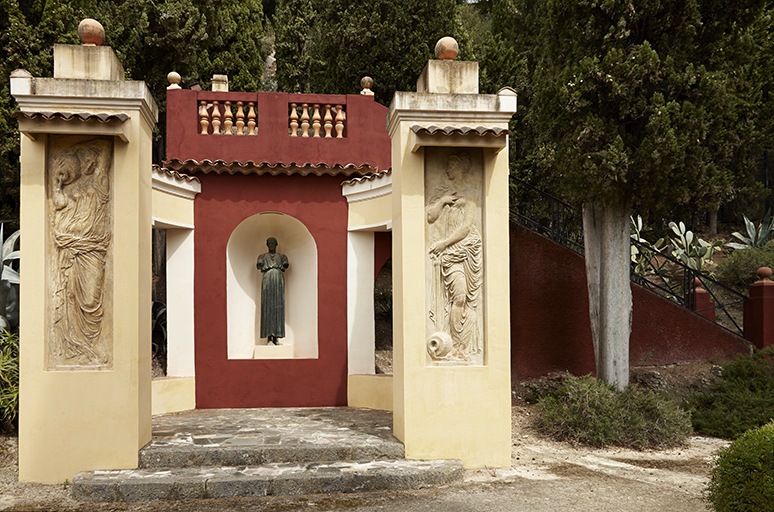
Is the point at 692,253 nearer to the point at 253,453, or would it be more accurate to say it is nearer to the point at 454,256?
the point at 454,256

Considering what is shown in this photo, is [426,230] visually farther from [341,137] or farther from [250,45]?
[250,45]

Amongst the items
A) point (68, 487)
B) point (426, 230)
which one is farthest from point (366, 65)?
point (68, 487)

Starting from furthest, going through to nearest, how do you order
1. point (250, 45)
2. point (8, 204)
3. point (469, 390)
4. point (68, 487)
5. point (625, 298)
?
point (250, 45) < point (8, 204) < point (625, 298) < point (469, 390) < point (68, 487)

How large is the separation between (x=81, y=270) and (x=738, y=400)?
8.30 meters

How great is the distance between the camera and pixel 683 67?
8203mm

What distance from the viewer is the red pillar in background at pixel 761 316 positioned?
1005 cm

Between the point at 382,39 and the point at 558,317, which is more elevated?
the point at 382,39

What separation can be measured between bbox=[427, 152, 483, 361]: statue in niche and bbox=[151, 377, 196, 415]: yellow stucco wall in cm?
401

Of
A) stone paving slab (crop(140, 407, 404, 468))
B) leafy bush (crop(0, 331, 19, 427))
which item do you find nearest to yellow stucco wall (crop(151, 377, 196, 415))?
stone paving slab (crop(140, 407, 404, 468))

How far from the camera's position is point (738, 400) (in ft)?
27.3

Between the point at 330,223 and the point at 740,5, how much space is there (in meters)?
6.27

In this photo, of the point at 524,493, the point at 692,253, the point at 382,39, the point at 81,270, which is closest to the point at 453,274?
the point at 524,493

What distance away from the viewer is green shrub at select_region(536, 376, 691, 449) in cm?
732

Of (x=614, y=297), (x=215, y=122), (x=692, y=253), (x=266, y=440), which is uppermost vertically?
(x=215, y=122)
